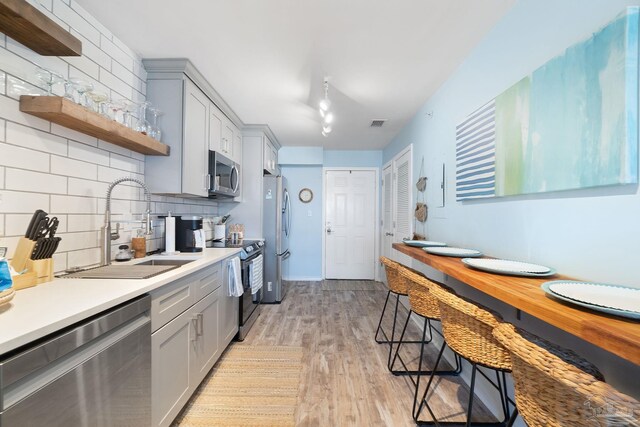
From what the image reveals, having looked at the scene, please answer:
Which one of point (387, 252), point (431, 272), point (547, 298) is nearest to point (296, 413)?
point (547, 298)

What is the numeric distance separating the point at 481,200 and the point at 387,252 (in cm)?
284

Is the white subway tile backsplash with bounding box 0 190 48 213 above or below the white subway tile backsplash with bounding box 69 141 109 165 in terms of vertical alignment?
below

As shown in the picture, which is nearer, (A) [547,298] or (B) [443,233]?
(A) [547,298]

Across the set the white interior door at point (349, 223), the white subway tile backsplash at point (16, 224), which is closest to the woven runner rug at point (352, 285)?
the white interior door at point (349, 223)

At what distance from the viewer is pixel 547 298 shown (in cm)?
91

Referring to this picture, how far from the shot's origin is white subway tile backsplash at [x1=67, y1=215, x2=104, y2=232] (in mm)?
1551

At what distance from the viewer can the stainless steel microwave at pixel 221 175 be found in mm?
2684

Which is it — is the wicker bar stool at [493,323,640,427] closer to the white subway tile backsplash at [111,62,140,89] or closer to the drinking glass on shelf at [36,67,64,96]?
the drinking glass on shelf at [36,67,64,96]

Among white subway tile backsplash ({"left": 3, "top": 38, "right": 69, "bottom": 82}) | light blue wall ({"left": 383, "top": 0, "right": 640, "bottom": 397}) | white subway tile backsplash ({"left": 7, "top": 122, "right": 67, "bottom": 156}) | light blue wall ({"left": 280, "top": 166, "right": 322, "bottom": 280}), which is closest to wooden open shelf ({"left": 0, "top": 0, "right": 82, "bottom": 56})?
white subway tile backsplash ({"left": 3, "top": 38, "right": 69, "bottom": 82})

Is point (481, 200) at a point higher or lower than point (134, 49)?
lower

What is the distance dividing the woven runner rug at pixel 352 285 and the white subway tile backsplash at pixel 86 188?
348 centimetres

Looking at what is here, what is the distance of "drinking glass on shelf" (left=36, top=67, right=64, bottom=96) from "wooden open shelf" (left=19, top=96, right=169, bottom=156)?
129 mm

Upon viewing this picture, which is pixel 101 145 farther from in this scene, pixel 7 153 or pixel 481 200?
pixel 481 200

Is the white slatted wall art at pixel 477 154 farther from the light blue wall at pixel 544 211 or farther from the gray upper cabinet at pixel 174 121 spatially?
the gray upper cabinet at pixel 174 121
